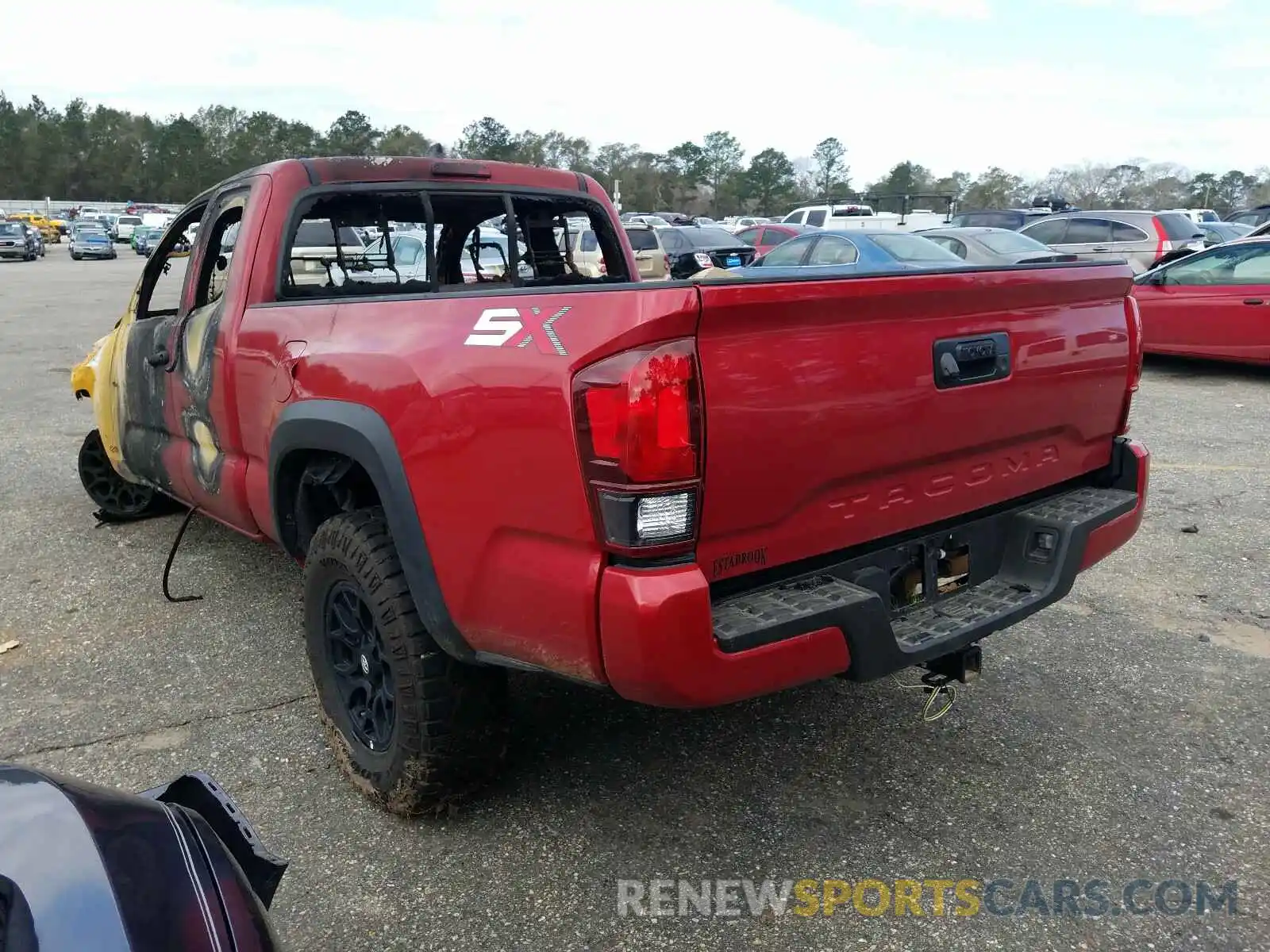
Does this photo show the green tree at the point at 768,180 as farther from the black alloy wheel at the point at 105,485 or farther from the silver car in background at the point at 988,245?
the black alloy wheel at the point at 105,485

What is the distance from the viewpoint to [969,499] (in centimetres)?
274

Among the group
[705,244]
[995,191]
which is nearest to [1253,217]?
[705,244]

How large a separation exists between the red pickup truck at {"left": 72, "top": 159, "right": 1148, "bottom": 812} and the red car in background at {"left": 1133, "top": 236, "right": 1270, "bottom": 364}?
8.10 m

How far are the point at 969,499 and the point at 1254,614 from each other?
7.92 feet

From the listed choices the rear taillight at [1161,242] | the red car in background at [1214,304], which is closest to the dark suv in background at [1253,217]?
the rear taillight at [1161,242]

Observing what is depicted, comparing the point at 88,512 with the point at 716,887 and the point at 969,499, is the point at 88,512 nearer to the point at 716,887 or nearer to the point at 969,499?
the point at 716,887

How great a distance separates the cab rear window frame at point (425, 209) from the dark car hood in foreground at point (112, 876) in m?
1.47

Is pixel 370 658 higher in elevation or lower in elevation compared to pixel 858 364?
lower

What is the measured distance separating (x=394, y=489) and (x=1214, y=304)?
33.5 ft

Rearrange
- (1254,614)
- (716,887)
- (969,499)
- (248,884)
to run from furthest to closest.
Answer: (1254,614), (969,499), (716,887), (248,884)

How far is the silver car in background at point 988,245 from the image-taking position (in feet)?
42.2

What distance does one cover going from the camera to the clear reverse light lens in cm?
205

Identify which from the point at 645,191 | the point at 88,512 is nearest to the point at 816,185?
the point at 645,191

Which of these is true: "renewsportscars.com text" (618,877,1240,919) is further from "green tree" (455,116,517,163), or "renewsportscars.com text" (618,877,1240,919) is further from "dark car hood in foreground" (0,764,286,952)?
"green tree" (455,116,517,163)
